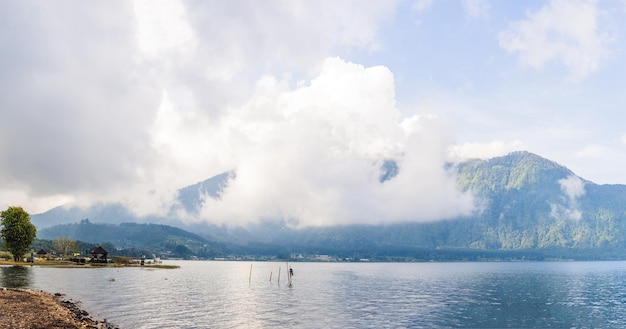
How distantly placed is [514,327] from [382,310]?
2166 cm

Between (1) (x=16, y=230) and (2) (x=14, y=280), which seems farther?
(1) (x=16, y=230)

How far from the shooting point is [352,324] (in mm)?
61125

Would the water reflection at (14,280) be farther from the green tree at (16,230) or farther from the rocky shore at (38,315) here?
the green tree at (16,230)

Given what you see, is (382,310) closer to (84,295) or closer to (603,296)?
(84,295)

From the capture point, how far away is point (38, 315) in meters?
50.6

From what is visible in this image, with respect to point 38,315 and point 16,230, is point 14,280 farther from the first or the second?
point 16,230

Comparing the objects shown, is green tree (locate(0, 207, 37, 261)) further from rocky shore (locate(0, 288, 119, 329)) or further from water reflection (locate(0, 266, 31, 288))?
rocky shore (locate(0, 288, 119, 329))

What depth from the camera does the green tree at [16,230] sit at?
169m

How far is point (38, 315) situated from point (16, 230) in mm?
144091

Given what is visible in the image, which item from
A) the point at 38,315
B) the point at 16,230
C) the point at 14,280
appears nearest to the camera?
the point at 38,315

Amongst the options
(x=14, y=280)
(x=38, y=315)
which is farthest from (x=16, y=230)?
(x=38, y=315)

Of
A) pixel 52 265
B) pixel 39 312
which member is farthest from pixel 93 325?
pixel 52 265

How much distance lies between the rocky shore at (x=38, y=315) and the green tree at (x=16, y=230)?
122418mm

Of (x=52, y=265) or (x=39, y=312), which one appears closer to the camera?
(x=39, y=312)
